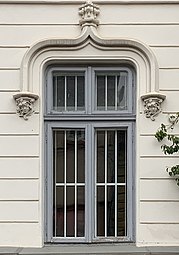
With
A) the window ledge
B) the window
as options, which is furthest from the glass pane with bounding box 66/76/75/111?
the window ledge

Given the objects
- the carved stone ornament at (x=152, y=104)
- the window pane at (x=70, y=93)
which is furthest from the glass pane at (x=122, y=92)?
the window pane at (x=70, y=93)

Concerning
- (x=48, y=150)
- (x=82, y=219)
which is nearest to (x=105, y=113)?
(x=48, y=150)

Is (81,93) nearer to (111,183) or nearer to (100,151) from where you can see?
(100,151)

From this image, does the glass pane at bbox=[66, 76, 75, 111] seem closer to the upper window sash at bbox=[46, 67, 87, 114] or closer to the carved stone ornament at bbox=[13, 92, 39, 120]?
the upper window sash at bbox=[46, 67, 87, 114]

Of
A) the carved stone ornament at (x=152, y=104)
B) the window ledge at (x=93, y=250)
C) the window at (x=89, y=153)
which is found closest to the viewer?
the window ledge at (x=93, y=250)

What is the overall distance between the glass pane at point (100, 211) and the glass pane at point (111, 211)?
2.4 inches

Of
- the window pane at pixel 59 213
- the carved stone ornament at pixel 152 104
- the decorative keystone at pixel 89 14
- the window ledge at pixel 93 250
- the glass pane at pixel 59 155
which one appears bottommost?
the window ledge at pixel 93 250

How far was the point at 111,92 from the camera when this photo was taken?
6277 millimetres

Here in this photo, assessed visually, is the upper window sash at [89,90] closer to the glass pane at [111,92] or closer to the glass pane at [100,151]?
the glass pane at [111,92]

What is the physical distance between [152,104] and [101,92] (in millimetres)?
687

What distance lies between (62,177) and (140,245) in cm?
126

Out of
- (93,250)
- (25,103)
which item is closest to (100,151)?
(25,103)

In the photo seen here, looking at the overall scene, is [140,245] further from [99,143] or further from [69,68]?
[69,68]

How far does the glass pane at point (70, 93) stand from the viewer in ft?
20.5
